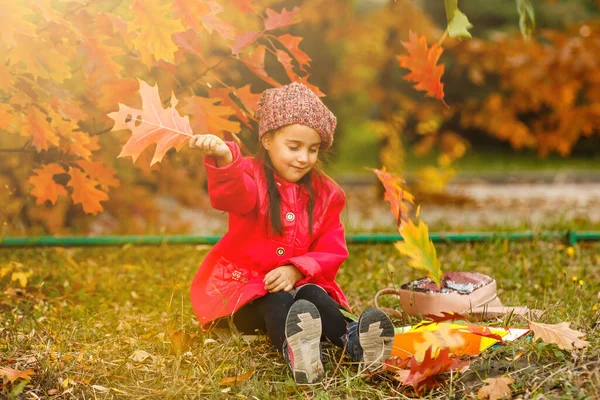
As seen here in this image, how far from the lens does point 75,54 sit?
290 cm

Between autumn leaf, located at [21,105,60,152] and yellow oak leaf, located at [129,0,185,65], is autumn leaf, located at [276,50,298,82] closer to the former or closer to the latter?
yellow oak leaf, located at [129,0,185,65]

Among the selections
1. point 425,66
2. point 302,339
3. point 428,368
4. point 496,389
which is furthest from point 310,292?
point 425,66

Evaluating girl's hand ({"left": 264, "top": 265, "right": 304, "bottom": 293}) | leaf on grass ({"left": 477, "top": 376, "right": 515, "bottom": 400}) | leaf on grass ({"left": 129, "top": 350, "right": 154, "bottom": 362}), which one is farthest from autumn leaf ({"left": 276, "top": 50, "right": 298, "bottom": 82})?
leaf on grass ({"left": 477, "top": 376, "right": 515, "bottom": 400})

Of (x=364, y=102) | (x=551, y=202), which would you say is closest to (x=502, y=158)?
(x=364, y=102)

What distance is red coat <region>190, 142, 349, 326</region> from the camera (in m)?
2.58

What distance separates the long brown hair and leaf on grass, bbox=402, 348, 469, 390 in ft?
2.39

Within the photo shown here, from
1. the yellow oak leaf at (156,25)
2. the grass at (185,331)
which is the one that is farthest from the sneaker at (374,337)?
the yellow oak leaf at (156,25)

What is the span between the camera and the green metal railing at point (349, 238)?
4062 mm

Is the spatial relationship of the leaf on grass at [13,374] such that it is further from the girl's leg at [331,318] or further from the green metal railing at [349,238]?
the green metal railing at [349,238]

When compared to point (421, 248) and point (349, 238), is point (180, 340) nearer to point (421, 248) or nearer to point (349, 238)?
point (421, 248)

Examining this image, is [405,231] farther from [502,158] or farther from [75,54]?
[502,158]

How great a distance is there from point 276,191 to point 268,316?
0.47 meters

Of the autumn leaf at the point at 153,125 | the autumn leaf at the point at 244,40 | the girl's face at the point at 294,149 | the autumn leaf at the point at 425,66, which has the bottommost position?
the girl's face at the point at 294,149

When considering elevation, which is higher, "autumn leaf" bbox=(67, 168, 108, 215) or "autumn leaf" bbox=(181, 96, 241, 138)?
"autumn leaf" bbox=(181, 96, 241, 138)
